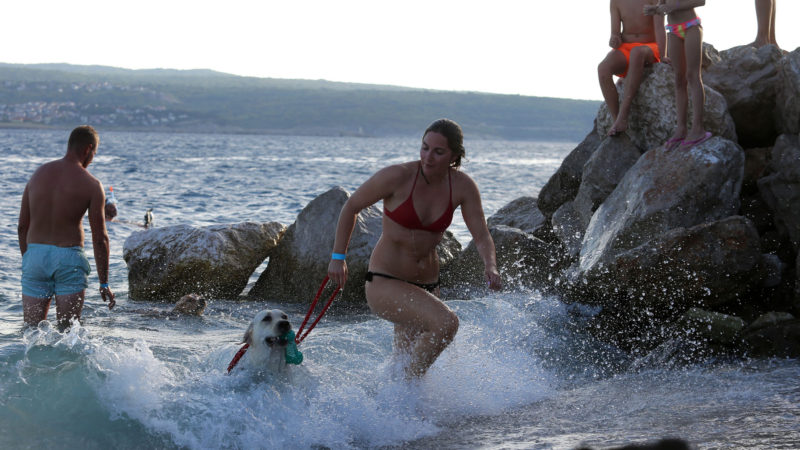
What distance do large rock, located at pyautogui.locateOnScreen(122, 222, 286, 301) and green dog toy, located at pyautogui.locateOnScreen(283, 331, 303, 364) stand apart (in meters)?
4.79

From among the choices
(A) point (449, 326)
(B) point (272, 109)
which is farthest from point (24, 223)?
(B) point (272, 109)

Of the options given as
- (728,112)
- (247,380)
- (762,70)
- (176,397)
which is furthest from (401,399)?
(762,70)

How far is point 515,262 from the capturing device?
376 inches

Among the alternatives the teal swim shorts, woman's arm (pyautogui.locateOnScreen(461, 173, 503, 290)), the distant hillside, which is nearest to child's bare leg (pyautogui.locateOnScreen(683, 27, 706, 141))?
woman's arm (pyautogui.locateOnScreen(461, 173, 503, 290))

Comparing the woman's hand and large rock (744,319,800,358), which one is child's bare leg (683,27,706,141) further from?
the woman's hand

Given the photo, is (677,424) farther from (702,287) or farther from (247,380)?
(247,380)

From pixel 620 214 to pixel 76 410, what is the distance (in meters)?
5.62

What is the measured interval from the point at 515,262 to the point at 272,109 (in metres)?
149

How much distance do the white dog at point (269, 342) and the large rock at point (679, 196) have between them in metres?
3.44

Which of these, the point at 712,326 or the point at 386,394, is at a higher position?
the point at 712,326

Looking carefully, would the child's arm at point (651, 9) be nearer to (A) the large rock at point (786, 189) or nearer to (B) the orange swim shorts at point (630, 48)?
(B) the orange swim shorts at point (630, 48)

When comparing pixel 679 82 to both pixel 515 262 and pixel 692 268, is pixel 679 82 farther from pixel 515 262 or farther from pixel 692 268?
pixel 515 262

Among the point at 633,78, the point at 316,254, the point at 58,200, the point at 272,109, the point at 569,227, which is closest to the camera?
the point at 58,200

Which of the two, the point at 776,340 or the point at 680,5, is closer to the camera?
the point at 776,340
